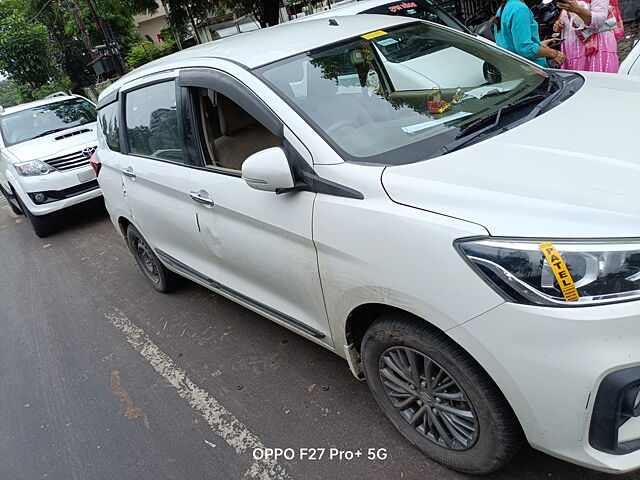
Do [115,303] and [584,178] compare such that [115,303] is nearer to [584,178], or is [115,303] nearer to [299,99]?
[299,99]

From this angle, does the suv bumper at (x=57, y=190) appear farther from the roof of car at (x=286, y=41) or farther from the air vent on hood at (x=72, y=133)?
the roof of car at (x=286, y=41)

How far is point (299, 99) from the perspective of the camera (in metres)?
2.43

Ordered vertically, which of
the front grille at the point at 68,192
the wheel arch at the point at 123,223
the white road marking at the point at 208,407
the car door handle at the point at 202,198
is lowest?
the white road marking at the point at 208,407

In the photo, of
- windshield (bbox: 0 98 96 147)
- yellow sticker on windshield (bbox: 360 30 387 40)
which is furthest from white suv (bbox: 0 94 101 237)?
yellow sticker on windshield (bbox: 360 30 387 40)

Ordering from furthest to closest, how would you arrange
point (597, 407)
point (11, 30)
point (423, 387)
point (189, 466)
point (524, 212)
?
point (11, 30)
point (189, 466)
point (423, 387)
point (524, 212)
point (597, 407)

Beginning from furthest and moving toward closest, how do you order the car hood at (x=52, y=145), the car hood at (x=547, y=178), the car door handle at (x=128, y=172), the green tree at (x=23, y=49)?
the green tree at (x=23, y=49) → the car hood at (x=52, y=145) → the car door handle at (x=128, y=172) → the car hood at (x=547, y=178)

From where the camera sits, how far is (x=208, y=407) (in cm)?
305

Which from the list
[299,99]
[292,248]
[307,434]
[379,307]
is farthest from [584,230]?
[307,434]

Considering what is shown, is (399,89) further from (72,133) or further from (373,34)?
(72,133)

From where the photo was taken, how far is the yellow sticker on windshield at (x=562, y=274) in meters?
1.54

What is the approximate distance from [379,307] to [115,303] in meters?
3.45

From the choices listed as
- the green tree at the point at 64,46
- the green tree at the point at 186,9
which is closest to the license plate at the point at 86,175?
the green tree at the point at 186,9

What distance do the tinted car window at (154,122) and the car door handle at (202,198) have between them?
0.31 meters

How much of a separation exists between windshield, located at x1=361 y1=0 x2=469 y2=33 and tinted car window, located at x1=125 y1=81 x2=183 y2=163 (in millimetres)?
3847
